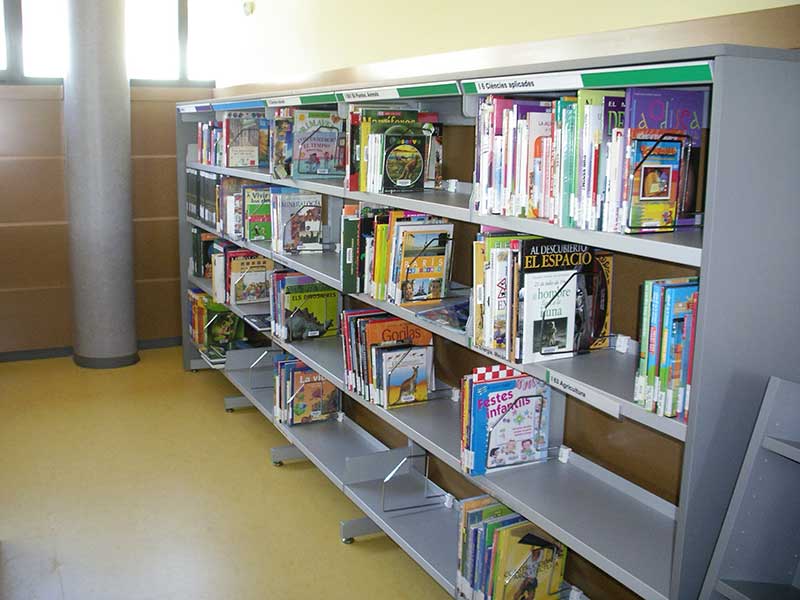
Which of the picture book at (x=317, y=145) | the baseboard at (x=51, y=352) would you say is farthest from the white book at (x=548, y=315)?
the baseboard at (x=51, y=352)

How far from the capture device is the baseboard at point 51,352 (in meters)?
6.33

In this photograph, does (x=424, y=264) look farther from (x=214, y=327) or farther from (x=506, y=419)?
(x=214, y=327)

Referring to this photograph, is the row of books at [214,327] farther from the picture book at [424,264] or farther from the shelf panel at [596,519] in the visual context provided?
the shelf panel at [596,519]

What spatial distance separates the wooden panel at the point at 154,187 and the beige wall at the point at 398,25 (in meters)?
0.79

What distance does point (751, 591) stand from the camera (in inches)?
74.0

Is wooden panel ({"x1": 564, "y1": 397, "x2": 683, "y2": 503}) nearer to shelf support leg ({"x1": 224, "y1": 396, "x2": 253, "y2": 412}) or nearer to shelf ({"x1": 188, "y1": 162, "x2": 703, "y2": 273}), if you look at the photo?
shelf ({"x1": 188, "y1": 162, "x2": 703, "y2": 273})

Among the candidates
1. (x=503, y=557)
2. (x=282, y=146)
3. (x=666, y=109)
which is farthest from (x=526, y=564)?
(x=282, y=146)

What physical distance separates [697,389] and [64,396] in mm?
4621

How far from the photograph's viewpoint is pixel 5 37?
20.2 ft

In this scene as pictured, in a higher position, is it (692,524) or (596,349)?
(596,349)

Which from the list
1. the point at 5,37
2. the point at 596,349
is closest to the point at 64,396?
the point at 5,37

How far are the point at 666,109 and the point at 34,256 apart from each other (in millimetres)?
5382

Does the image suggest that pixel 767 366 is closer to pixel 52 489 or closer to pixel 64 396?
pixel 52 489

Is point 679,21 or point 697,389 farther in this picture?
point 679,21
